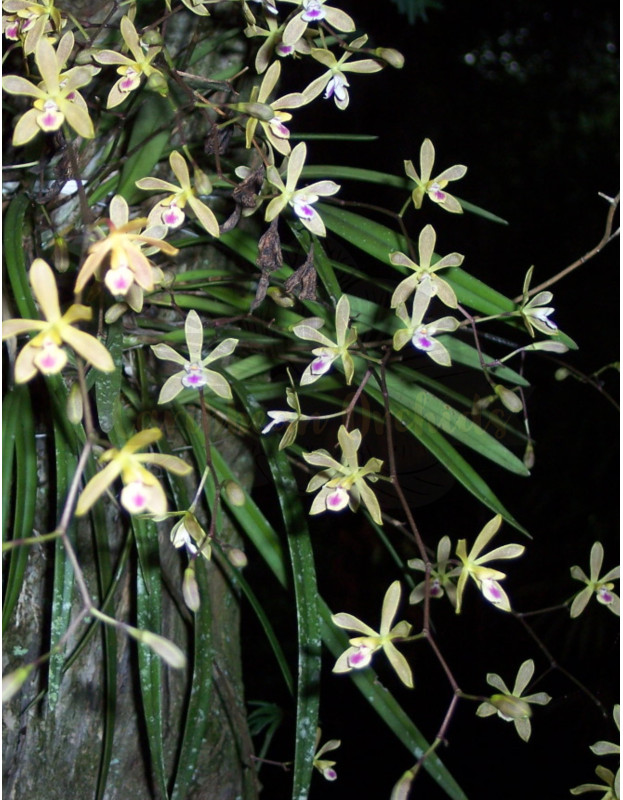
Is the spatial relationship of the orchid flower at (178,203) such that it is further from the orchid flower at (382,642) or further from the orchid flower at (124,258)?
the orchid flower at (382,642)

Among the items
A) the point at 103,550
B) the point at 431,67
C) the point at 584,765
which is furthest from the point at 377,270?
the point at 584,765

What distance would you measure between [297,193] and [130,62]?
18 cm

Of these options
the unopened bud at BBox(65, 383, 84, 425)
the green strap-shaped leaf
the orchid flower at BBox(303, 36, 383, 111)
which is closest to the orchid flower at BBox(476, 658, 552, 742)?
the green strap-shaped leaf

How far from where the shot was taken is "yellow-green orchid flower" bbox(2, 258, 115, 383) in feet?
1.21

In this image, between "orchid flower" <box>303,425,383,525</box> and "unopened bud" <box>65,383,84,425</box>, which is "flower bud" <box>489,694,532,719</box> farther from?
"unopened bud" <box>65,383,84,425</box>

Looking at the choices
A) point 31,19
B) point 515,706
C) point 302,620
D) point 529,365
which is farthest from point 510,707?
point 529,365

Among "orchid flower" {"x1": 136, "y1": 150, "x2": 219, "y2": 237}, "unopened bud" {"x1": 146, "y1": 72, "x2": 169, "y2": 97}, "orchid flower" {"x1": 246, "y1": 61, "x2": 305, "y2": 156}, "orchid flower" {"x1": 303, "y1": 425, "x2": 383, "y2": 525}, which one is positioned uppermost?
"unopened bud" {"x1": 146, "y1": 72, "x2": 169, "y2": 97}

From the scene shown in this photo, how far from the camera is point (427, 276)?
61cm

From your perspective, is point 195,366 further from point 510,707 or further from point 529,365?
point 529,365

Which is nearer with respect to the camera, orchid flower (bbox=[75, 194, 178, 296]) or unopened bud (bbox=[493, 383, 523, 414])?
orchid flower (bbox=[75, 194, 178, 296])

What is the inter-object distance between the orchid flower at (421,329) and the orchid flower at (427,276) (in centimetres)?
1

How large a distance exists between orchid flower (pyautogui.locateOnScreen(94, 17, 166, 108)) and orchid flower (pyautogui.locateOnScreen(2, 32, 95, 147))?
73 millimetres

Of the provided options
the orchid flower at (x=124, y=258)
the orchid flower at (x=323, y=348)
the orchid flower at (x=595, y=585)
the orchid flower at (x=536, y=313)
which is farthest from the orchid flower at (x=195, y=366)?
the orchid flower at (x=595, y=585)

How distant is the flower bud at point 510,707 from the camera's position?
0.57 meters
